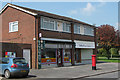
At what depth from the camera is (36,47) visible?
68.7 ft

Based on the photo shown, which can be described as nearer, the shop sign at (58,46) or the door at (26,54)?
the door at (26,54)

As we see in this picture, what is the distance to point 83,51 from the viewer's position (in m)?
29.9

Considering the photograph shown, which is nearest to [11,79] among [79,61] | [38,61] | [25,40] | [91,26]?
[38,61]

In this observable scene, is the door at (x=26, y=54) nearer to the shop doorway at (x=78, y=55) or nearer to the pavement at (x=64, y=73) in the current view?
the pavement at (x=64, y=73)

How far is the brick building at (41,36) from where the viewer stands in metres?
21.0

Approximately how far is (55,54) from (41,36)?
373 cm

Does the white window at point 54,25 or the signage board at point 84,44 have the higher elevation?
the white window at point 54,25

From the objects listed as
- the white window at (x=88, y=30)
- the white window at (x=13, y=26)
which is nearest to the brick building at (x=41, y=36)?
the white window at (x=13, y=26)

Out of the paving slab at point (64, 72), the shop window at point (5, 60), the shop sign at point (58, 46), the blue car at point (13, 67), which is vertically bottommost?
the paving slab at point (64, 72)

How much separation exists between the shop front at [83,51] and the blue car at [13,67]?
14.3 m

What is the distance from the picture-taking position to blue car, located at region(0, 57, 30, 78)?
1295 cm

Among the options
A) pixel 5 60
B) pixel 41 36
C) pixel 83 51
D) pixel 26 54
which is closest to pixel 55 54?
pixel 41 36

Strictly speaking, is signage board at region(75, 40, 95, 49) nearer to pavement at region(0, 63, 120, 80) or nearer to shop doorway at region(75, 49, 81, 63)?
shop doorway at region(75, 49, 81, 63)

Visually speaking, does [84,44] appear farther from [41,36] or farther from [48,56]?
[41,36]
